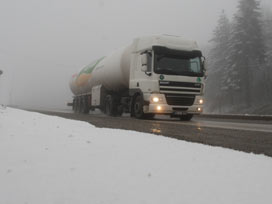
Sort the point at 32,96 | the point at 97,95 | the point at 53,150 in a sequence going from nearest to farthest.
Result: 1. the point at 53,150
2. the point at 97,95
3. the point at 32,96

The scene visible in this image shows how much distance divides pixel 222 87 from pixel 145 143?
35439mm

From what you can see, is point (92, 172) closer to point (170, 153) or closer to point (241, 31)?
point (170, 153)

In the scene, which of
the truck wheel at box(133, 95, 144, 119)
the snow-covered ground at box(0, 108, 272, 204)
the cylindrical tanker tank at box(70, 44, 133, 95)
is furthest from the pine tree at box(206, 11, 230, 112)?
the snow-covered ground at box(0, 108, 272, 204)

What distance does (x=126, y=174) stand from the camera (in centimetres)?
267

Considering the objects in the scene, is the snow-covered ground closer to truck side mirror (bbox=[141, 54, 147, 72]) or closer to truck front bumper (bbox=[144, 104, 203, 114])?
truck front bumper (bbox=[144, 104, 203, 114])

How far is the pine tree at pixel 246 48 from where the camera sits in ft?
118

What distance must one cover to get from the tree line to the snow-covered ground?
31584mm

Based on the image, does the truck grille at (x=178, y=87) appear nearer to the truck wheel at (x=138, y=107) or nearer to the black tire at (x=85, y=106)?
the truck wheel at (x=138, y=107)

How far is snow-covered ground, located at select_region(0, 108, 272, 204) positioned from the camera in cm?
223

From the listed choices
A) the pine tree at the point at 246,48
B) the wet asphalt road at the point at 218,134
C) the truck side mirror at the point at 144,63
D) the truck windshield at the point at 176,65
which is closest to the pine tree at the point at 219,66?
the pine tree at the point at 246,48

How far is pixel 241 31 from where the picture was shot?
3759 centimetres

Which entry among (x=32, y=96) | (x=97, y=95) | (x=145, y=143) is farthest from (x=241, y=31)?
(x=32, y=96)

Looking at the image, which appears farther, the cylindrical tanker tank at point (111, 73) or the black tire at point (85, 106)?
the black tire at point (85, 106)

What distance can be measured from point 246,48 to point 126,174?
3761 cm
